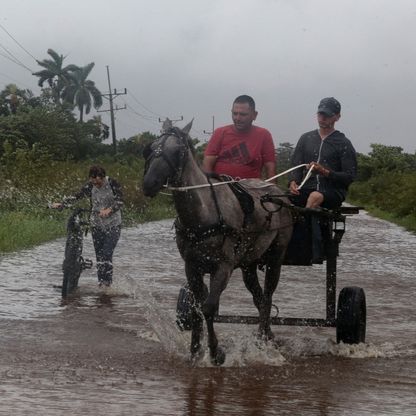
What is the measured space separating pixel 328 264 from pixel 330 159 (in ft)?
3.30

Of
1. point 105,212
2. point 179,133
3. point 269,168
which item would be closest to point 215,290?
point 179,133

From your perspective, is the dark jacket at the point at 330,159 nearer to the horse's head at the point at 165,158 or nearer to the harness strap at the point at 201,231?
the harness strap at the point at 201,231

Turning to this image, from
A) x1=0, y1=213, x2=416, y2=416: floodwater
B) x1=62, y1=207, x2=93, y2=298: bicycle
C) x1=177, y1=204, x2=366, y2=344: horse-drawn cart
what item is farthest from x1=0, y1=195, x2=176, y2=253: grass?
x1=177, y1=204, x2=366, y2=344: horse-drawn cart

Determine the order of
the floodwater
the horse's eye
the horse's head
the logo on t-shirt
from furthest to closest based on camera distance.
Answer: the logo on t-shirt < the horse's eye < the horse's head < the floodwater

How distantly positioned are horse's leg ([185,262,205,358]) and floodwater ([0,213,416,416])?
0.51 ft

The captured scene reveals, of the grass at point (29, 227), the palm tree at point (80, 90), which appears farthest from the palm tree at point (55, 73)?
the grass at point (29, 227)

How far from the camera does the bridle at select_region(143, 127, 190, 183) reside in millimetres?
7352

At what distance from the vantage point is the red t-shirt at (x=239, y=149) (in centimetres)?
891

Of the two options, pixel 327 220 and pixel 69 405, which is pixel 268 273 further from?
pixel 69 405

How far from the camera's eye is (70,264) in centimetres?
1264

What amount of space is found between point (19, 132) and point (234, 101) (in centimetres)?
4977

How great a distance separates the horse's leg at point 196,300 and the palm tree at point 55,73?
91.7m

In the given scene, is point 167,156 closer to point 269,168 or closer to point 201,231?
point 201,231

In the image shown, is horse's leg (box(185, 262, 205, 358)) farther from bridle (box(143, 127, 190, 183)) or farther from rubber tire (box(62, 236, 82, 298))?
rubber tire (box(62, 236, 82, 298))
